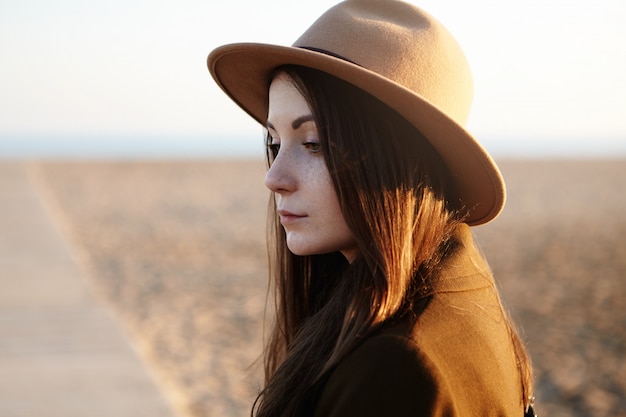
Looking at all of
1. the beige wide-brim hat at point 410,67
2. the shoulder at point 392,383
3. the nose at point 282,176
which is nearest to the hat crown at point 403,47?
the beige wide-brim hat at point 410,67

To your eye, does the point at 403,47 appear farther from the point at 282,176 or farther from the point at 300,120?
the point at 282,176

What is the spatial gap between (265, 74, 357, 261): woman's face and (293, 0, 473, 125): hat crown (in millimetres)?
148

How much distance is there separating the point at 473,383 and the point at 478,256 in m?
0.39

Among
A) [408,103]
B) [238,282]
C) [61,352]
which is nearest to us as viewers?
[408,103]

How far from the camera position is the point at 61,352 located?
607 centimetres

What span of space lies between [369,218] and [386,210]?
0.13ft

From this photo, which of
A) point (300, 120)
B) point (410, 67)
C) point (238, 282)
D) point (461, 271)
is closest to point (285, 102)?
point (300, 120)

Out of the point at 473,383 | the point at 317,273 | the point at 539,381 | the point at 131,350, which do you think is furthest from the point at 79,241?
the point at 473,383

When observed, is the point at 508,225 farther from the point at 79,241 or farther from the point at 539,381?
the point at 539,381

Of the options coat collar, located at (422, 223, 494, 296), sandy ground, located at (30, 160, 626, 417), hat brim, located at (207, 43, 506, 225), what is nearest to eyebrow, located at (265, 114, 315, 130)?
hat brim, located at (207, 43, 506, 225)

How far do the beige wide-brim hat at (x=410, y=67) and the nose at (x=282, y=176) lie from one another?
220mm

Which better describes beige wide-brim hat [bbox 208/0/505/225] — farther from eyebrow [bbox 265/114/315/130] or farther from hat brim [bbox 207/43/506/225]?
eyebrow [bbox 265/114/315/130]

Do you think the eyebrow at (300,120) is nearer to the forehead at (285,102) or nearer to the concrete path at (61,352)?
the forehead at (285,102)

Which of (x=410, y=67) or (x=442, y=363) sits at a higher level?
(x=410, y=67)
